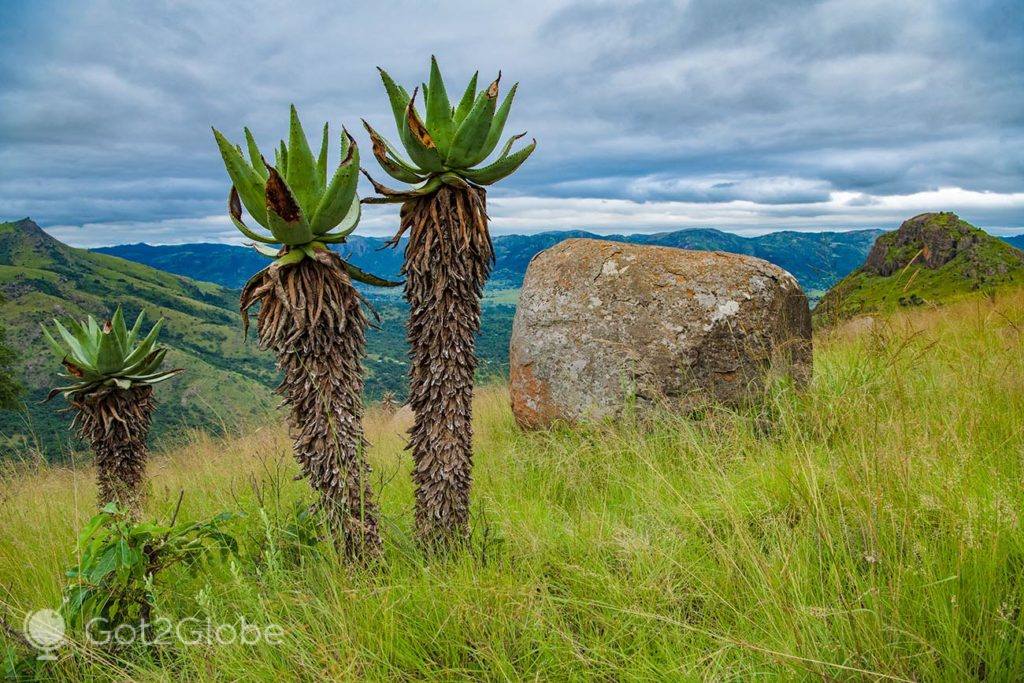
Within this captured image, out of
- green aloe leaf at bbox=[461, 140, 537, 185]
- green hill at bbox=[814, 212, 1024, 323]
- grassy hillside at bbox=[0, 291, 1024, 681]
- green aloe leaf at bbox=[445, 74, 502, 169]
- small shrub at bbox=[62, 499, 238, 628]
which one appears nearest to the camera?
grassy hillside at bbox=[0, 291, 1024, 681]

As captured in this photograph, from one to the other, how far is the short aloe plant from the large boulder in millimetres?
3807

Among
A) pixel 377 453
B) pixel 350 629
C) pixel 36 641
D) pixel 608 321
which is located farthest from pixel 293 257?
pixel 377 453

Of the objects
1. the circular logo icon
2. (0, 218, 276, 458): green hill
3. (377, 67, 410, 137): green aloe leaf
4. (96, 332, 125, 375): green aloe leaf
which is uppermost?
(377, 67, 410, 137): green aloe leaf

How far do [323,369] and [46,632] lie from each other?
5.40ft

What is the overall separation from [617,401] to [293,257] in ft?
13.2

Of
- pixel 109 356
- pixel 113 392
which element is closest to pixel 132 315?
pixel 113 392

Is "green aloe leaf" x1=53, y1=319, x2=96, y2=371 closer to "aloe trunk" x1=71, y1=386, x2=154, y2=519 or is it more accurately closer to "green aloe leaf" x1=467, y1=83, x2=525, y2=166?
"aloe trunk" x1=71, y1=386, x2=154, y2=519

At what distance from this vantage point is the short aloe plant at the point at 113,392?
3.86 metres

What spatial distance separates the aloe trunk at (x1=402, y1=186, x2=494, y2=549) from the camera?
2.95m

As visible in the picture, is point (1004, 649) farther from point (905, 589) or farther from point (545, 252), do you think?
point (545, 252)

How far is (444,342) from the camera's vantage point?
297 centimetres

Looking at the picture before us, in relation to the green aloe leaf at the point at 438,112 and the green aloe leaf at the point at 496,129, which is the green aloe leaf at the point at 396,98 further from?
the green aloe leaf at the point at 496,129

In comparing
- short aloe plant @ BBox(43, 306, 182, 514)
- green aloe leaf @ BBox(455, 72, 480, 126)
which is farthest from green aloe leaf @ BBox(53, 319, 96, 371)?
green aloe leaf @ BBox(455, 72, 480, 126)

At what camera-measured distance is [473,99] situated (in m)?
3.04
